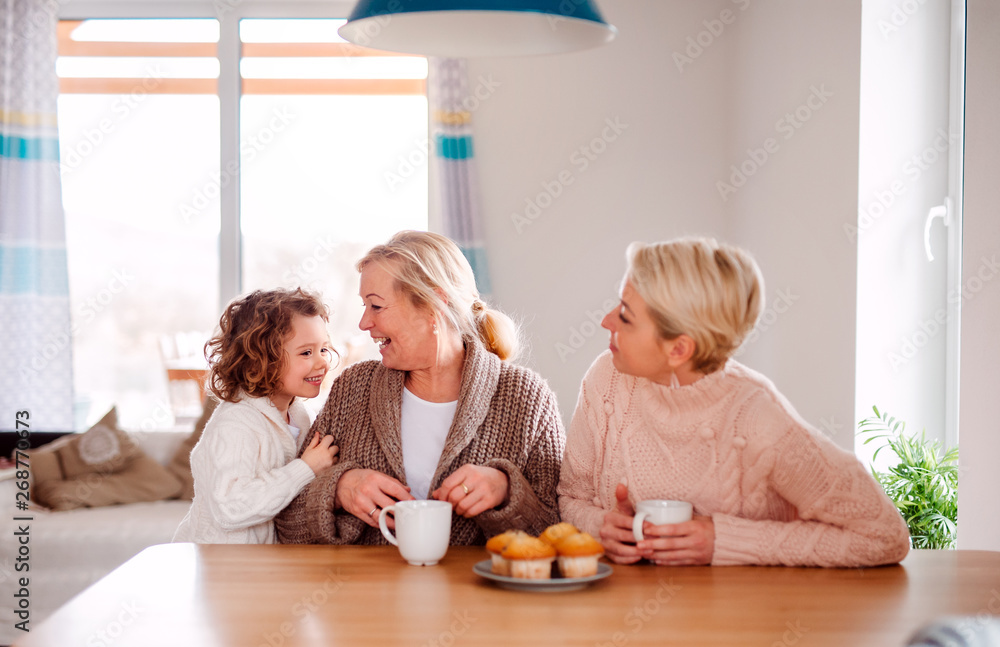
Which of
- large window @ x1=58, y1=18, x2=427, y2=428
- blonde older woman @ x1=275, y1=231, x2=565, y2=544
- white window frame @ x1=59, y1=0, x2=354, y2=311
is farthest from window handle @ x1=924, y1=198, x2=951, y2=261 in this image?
white window frame @ x1=59, y1=0, x2=354, y2=311

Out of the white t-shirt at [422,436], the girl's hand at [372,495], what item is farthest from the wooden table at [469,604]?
the white t-shirt at [422,436]

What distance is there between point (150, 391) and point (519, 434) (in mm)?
3277

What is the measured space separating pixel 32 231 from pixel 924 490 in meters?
3.90

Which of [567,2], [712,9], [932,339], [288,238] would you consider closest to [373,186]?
[288,238]

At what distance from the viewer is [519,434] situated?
6.06 ft

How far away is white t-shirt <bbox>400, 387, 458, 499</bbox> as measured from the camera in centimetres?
187

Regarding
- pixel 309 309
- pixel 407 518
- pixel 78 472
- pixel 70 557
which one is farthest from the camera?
pixel 78 472

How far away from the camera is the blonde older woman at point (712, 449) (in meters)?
1.40

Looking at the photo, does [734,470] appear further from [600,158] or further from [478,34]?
[600,158]

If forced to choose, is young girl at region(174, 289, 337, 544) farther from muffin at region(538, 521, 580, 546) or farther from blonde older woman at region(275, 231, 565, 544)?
muffin at region(538, 521, 580, 546)

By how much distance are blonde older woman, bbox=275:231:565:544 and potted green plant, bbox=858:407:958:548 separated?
1.38 metres

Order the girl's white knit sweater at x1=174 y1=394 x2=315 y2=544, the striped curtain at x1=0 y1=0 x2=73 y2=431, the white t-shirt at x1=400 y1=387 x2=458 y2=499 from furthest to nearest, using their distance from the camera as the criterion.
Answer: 1. the striped curtain at x1=0 y1=0 x2=73 y2=431
2. the white t-shirt at x1=400 y1=387 x2=458 y2=499
3. the girl's white knit sweater at x1=174 y1=394 x2=315 y2=544

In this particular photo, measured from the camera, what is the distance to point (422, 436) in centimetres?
190

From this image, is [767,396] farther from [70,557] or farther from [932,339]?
[70,557]
